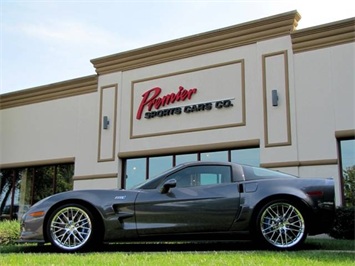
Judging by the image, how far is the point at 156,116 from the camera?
13.4 meters

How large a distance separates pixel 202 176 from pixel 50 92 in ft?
36.7

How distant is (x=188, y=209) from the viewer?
5.86m

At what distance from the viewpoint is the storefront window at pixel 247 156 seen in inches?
460

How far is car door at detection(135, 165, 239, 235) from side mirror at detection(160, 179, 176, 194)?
41 mm

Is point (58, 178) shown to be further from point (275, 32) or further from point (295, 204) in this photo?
point (295, 204)

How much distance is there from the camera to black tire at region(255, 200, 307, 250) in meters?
5.73

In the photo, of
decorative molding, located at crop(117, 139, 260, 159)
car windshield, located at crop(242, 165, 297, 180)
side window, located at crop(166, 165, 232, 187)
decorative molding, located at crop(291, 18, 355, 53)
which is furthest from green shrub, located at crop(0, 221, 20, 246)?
decorative molding, located at crop(291, 18, 355, 53)

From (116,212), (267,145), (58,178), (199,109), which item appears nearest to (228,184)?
(116,212)

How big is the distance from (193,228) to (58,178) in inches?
414

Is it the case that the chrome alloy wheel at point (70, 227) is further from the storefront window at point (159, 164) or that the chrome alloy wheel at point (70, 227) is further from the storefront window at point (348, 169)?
the storefront window at point (159, 164)

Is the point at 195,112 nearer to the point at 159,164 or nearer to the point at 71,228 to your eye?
the point at 159,164

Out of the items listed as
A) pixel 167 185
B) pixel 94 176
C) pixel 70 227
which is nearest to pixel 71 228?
pixel 70 227

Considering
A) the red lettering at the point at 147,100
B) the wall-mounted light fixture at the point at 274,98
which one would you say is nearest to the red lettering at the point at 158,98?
the red lettering at the point at 147,100

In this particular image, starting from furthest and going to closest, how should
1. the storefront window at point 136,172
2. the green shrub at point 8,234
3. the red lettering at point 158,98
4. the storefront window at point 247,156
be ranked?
the storefront window at point 136,172, the red lettering at point 158,98, the storefront window at point 247,156, the green shrub at point 8,234
